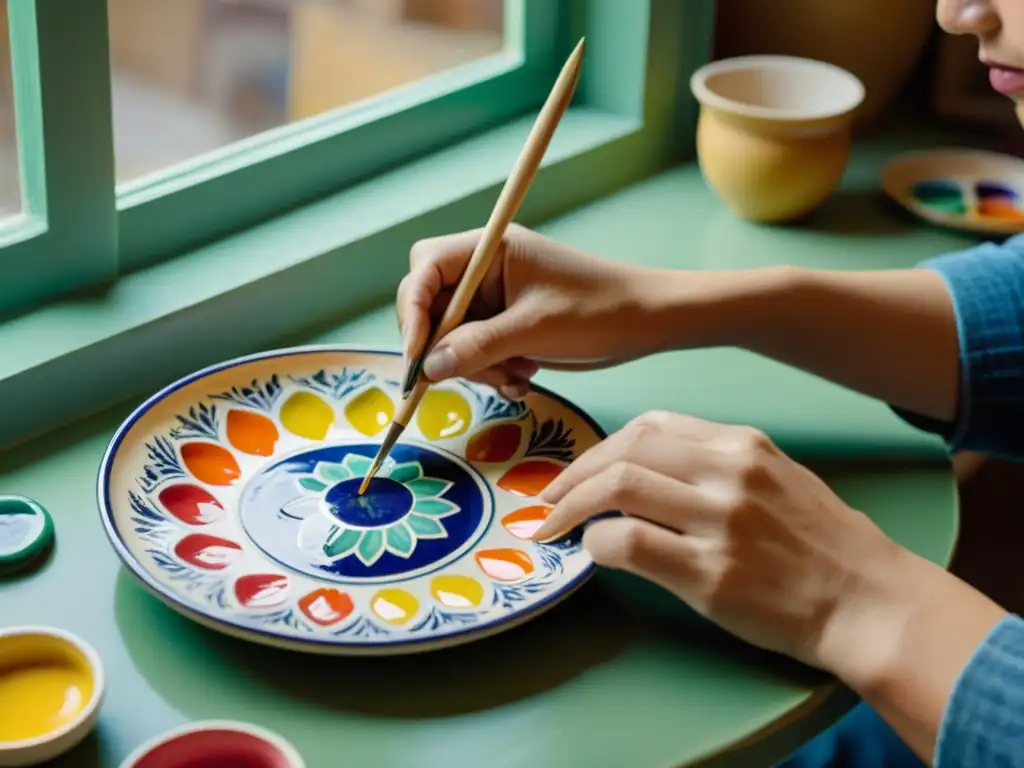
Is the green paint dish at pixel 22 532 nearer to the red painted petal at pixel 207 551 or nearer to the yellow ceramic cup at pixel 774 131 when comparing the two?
the red painted petal at pixel 207 551

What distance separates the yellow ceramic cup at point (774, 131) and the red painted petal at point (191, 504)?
554mm

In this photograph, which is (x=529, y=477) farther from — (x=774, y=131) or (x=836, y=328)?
(x=774, y=131)

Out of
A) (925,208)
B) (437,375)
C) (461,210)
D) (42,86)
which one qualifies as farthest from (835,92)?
(42,86)

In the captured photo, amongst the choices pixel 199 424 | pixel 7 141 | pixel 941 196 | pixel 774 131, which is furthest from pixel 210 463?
pixel 941 196

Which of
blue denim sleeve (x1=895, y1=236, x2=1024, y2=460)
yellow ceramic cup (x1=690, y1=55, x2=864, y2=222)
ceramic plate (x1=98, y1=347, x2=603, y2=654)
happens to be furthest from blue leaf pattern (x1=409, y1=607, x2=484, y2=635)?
yellow ceramic cup (x1=690, y1=55, x2=864, y2=222)

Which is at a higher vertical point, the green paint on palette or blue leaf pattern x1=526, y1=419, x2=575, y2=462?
the green paint on palette

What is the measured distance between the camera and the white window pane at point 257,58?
3.28 ft

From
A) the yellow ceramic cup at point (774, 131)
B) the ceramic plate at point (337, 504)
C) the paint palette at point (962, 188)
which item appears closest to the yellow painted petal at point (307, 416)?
the ceramic plate at point (337, 504)

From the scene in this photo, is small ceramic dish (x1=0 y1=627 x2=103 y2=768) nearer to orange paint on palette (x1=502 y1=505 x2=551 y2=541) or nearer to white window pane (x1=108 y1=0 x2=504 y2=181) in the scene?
orange paint on palette (x1=502 y1=505 x2=551 y2=541)

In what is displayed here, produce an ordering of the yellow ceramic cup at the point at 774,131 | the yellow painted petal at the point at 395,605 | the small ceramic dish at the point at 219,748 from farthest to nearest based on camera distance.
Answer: the yellow ceramic cup at the point at 774,131 → the yellow painted petal at the point at 395,605 → the small ceramic dish at the point at 219,748

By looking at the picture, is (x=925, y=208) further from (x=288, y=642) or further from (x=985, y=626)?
(x=288, y=642)

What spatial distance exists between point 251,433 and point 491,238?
19 centimetres

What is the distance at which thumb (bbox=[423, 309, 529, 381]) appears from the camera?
81 centimetres

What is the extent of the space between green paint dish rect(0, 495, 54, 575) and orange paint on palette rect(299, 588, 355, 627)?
151 mm
